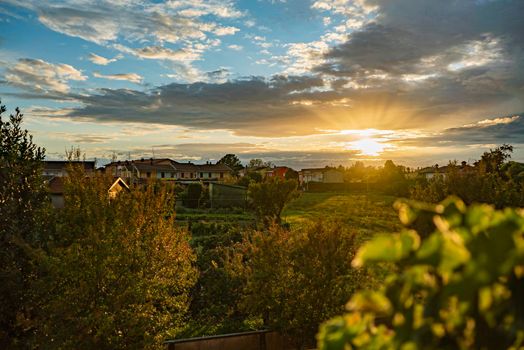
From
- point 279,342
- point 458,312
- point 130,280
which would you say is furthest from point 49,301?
point 458,312

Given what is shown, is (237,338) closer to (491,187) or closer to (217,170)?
(491,187)

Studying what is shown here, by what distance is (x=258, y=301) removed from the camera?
13.7 metres

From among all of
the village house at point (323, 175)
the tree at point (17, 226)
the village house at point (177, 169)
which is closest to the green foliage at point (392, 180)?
the village house at point (323, 175)

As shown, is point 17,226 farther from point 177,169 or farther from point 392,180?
point 177,169

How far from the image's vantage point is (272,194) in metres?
34.0

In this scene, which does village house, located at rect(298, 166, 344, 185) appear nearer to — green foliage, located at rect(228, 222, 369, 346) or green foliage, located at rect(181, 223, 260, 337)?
green foliage, located at rect(181, 223, 260, 337)

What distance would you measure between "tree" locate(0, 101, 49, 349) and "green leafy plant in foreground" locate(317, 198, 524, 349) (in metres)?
9.14

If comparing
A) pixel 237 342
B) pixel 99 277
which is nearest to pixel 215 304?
pixel 237 342

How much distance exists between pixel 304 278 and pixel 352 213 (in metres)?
36.6

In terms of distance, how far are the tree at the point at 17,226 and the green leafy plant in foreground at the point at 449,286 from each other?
9.14 meters

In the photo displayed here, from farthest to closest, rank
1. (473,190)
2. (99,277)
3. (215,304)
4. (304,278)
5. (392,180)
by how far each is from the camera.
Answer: (392,180)
(473,190)
(215,304)
(304,278)
(99,277)

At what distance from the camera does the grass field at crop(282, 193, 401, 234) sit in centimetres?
3940

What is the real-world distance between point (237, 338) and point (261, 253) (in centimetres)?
259

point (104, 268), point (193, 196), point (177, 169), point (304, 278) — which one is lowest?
point (304, 278)
